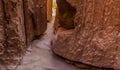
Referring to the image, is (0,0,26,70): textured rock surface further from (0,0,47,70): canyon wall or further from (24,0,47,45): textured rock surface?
(24,0,47,45): textured rock surface

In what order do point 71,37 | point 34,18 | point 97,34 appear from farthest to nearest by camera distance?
point 34,18 < point 71,37 < point 97,34

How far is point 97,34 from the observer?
1.38 metres

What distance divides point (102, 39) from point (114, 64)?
0.19 m

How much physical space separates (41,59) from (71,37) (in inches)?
13.2

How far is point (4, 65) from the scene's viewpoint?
1451 millimetres

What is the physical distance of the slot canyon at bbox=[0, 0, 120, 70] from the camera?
134 cm

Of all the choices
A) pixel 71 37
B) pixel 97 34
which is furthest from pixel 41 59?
pixel 97 34

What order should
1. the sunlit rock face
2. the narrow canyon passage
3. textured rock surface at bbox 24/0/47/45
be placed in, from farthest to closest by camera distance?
textured rock surface at bbox 24/0/47/45, the narrow canyon passage, the sunlit rock face

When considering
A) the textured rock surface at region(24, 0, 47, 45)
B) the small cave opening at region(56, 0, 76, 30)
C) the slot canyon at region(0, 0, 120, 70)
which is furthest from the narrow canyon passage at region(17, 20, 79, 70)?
the small cave opening at region(56, 0, 76, 30)

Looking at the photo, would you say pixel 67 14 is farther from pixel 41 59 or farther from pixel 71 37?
pixel 41 59

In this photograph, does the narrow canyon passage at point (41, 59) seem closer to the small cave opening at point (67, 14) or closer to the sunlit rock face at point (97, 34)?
the sunlit rock face at point (97, 34)

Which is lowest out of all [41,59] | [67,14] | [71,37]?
[41,59]

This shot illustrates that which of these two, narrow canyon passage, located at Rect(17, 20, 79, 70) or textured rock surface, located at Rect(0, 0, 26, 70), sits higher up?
textured rock surface, located at Rect(0, 0, 26, 70)

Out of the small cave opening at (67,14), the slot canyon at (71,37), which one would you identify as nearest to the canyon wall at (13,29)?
the slot canyon at (71,37)
